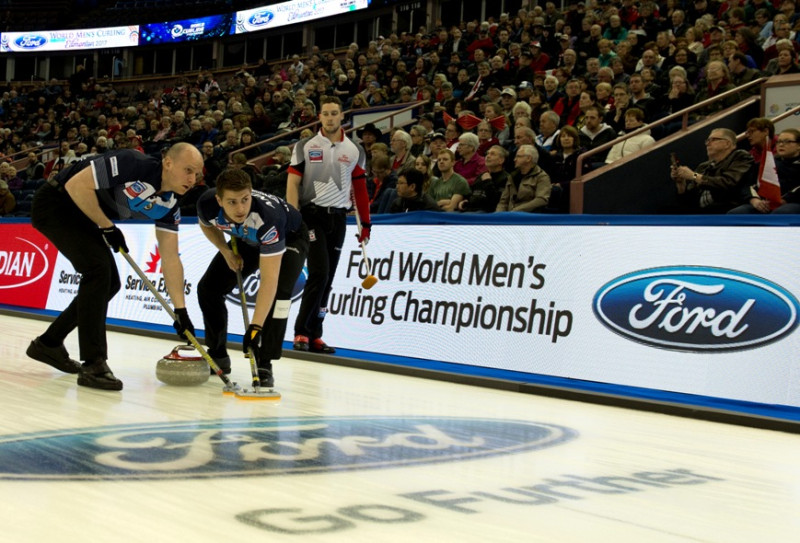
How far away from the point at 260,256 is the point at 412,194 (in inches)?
149

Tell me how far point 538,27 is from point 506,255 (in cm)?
891

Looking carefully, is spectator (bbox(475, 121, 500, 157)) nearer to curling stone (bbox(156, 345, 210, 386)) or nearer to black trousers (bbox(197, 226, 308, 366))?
black trousers (bbox(197, 226, 308, 366))

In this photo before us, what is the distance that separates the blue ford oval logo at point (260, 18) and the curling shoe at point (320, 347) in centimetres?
2470

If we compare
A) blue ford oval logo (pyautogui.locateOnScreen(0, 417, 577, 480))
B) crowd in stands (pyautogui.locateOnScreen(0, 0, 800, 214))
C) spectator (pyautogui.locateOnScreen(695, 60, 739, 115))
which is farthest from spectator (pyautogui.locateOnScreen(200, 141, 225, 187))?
blue ford oval logo (pyautogui.locateOnScreen(0, 417, 577, 480))

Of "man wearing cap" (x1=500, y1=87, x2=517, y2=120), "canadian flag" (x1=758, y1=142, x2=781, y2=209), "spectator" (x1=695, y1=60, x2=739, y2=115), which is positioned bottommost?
"canadian flag" (x1=758, y1=142, x2=781, y2=209)

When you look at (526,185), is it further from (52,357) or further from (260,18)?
(260,18)

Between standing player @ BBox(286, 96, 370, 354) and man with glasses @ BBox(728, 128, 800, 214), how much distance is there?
292 centimetres

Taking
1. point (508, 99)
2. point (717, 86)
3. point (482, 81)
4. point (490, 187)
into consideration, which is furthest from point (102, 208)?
point (482, 81)

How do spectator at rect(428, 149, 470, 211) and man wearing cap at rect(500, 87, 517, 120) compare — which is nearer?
spectator at rect(428, 149, 470, 211)

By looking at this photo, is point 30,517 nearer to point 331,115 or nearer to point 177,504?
point 177,504

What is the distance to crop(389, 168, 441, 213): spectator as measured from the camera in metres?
8.62

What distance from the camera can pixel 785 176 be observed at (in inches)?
272

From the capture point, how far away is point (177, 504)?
8.56 ft

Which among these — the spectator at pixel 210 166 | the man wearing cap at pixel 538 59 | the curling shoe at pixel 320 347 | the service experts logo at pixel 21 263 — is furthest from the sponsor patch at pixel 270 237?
the man wearing cap at pixel 538 59
